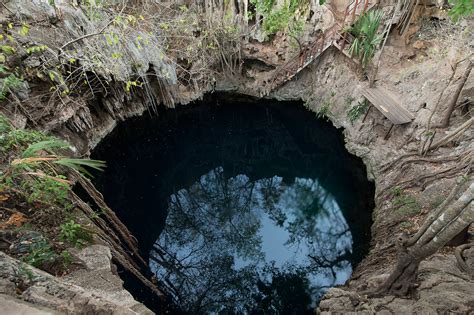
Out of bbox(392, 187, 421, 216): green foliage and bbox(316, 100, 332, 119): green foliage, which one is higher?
bbox(316, 100, 332, 119): green foliage

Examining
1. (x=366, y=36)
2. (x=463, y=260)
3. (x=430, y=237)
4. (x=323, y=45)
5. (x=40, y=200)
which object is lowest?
(x=430, y=237)

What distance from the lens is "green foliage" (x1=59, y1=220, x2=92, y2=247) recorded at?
416cm

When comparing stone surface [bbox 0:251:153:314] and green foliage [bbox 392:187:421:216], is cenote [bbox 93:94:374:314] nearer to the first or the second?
green foliage [bbox 392:187:421:216]

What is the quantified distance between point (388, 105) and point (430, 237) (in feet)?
20.9

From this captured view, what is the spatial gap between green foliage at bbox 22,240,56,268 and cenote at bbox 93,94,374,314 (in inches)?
145

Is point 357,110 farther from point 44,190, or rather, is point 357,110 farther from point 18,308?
point 18,308

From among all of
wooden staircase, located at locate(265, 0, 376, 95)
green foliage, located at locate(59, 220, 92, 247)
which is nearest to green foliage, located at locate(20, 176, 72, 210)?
green foliage, located at locate(59, 220, 92, 247)

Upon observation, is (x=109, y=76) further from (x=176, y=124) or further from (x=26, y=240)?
(x=26, y=240)

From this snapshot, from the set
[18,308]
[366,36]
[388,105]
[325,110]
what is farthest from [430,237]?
[325,110]

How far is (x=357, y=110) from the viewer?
10.7m

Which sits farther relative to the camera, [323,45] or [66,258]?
[323,45]

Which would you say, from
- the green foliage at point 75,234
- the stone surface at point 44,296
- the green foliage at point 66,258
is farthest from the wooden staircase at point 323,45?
the stone surface at point 44,296

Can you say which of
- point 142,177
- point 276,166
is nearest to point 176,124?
point 142,177

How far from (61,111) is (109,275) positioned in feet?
22.0
